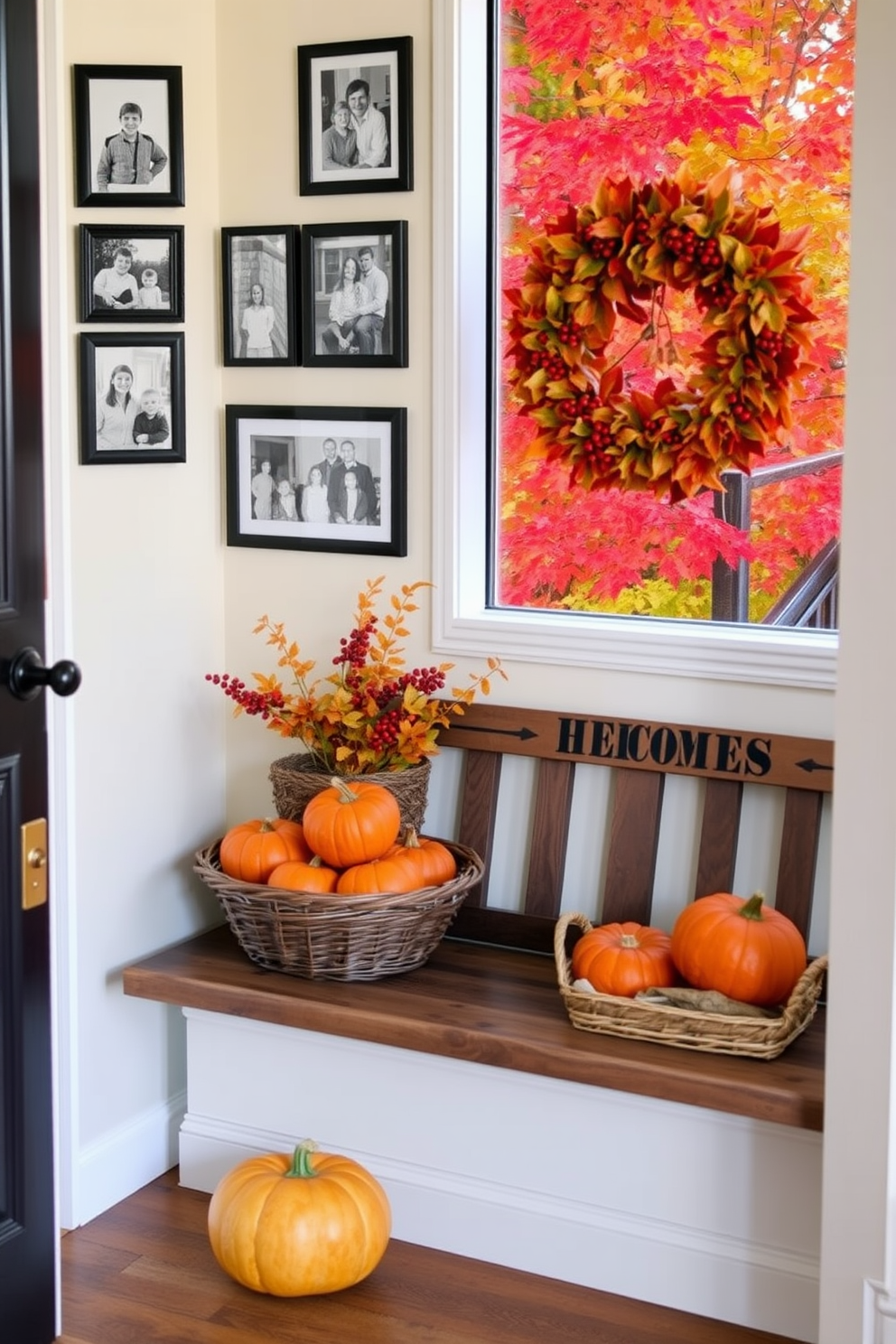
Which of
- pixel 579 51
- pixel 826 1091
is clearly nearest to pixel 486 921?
pixel 826 1091

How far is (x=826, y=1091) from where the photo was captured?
2.34 meters

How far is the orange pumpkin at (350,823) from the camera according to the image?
284cm

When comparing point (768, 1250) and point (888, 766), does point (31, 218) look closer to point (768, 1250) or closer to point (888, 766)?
point (888, 766)

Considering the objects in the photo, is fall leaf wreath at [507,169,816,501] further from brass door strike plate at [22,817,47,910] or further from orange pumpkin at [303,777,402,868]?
brass door strike plate at [22,817,47,910]

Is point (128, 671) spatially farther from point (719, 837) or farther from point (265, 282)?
point (719, 837)

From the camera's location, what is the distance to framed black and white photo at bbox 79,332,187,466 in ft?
9.52

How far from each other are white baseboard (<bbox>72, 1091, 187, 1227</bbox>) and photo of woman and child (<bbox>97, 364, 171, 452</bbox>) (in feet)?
4.40

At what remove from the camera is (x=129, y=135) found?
2.96 meters

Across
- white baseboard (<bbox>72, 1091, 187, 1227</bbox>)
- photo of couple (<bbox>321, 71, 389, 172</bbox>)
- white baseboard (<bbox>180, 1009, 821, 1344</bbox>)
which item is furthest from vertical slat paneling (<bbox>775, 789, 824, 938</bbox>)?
photo of couple (<bbox>321, 71, 389, 172</bbox>)

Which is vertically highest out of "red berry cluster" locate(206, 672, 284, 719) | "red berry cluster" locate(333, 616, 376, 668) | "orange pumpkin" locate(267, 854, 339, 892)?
"red berry cluster" locate(333, 616, 376, 668)

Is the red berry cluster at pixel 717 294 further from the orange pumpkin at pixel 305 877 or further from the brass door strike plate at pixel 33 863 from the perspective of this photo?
the brass door strike plate at pixel 33 863

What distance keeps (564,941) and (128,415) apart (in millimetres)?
1302

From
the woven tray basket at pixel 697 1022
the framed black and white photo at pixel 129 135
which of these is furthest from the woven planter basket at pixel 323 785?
the framed black and white photo at pixel 129 135

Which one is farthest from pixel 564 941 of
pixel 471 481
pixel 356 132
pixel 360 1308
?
pixel 356 132
